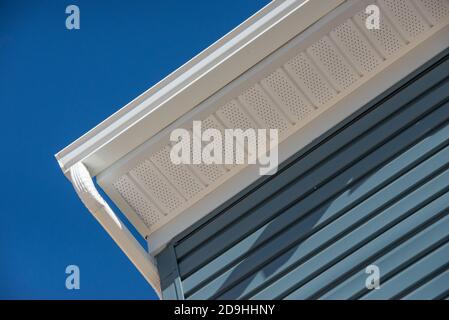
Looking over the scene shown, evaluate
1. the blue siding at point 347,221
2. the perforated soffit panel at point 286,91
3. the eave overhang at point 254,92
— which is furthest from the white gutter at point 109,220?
the perforated soffit panel at point 286,91

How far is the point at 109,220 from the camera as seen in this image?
5.23m

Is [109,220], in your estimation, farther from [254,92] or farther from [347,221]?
[347,221]

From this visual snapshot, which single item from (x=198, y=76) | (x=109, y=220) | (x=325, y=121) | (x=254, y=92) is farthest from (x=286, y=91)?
(x=109, y=220)

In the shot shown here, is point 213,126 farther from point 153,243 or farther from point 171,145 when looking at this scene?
point 153,243

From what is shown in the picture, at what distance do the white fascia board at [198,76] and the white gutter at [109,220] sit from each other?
0.10m

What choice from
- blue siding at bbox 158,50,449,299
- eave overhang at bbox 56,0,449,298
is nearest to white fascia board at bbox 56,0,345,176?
eave overhang at bbox 56,0,449,298

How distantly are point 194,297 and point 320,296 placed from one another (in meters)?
0.71

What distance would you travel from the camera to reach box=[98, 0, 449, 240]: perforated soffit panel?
530 cm

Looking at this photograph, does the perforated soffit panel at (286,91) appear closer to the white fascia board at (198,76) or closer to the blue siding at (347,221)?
the white fascia board at (198,76)

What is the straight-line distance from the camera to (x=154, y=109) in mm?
5238

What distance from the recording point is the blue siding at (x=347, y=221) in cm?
459

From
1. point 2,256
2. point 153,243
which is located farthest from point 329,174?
point 2,256

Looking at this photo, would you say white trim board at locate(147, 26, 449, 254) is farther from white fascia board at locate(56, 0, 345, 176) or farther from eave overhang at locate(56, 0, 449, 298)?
white fascia board at locate(56, 0, 345, 176)

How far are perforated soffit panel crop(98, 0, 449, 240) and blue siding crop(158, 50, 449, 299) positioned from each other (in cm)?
22
